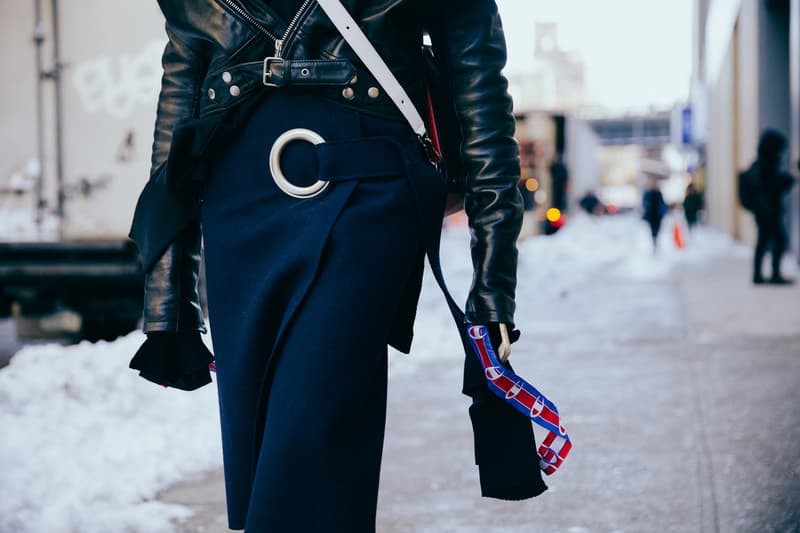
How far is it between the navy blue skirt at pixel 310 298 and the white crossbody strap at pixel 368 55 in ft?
0.19

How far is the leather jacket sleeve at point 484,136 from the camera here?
7.83 feet

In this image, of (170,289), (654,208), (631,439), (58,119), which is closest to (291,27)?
(170,289)

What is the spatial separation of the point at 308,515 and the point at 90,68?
636 centimetres

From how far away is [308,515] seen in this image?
81.0 inches

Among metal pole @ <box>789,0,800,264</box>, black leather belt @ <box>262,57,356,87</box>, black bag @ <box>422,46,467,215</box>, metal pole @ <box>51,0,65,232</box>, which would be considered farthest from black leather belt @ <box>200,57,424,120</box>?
metal pole @ <box>789,0,800,264</box>

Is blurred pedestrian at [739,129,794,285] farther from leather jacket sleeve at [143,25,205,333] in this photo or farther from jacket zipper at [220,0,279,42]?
jacket zipper at [220,0,279,42]

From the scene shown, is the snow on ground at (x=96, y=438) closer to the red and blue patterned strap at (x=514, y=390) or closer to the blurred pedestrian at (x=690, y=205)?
the red and blue patterned strap at (x=514, y=390)

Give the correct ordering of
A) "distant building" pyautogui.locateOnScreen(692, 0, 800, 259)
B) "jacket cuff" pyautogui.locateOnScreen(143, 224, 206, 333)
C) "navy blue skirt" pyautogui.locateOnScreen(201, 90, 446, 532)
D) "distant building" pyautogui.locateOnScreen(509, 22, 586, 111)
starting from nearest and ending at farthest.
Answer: "navy blue skirt" pyautogui.locateOnScreen(201, 90, 446, 532)
"jacket cuff" pyautogui.locateOnScreen(143, 224, 206, 333)
"distant building" pyautogui.locateOnScreen(692, 0, 800, 259)
"distant building" pyautogui.locateOnScreen(509, 22, 586, 111)

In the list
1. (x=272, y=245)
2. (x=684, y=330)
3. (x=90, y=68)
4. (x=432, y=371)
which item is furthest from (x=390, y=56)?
(x=684, y=330)

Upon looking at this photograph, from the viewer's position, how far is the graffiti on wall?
7473 mm

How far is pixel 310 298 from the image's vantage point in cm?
211

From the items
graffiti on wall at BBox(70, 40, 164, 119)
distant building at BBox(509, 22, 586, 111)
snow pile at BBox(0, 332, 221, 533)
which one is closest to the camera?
snow pile at BBox(0, 332, 221, 533)

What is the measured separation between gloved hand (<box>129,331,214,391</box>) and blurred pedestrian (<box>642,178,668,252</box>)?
69.9 feet

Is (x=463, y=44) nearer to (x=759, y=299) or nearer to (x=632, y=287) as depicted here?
(x=759, y=299)
